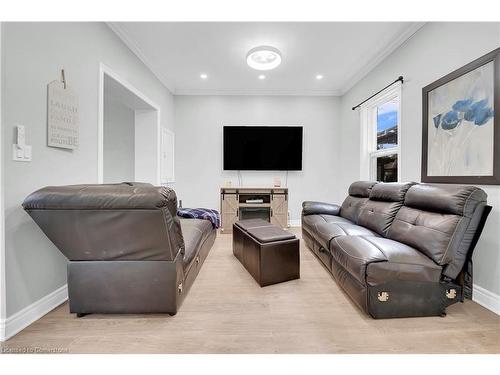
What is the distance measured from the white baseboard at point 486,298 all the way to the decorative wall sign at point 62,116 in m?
3.61

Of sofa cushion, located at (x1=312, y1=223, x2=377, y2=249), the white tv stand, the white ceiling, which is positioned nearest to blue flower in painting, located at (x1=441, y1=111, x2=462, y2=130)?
the white ceiling

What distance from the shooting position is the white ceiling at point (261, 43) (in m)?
2.56

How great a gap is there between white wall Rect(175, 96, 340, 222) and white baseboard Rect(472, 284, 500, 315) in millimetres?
2955

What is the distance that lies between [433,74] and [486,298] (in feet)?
7.06

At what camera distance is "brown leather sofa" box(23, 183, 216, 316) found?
131cm

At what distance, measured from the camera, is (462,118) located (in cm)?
202

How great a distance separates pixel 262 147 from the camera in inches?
180

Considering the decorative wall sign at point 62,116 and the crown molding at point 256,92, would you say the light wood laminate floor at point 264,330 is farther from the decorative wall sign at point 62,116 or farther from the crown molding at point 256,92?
the crown molding at point 256,92

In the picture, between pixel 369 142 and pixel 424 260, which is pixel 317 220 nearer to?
pixel 424 260

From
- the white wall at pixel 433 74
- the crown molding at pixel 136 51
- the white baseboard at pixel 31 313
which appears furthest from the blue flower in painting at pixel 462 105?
the white baseboard at pixel 31 313

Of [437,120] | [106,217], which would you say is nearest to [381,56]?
[437,120]

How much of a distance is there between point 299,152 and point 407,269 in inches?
130

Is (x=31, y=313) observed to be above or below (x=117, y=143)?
below

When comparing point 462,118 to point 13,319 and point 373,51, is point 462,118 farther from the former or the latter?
point 13,319
